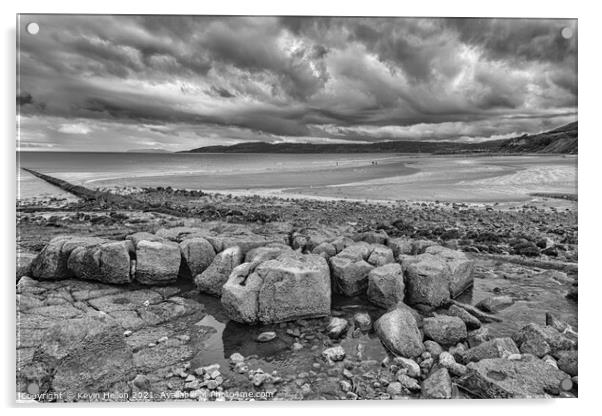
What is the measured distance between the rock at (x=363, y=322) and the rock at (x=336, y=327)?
6.0 inches

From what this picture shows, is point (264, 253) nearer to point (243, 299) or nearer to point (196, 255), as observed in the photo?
point (243, 299)

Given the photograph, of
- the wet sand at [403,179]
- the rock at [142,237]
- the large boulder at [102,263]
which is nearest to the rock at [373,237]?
the wet sand at [403,179]

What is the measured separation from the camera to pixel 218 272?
459cm

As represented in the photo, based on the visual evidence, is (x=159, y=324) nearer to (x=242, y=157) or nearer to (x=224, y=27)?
(x=242, y=157)

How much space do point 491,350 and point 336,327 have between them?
1.51 meters

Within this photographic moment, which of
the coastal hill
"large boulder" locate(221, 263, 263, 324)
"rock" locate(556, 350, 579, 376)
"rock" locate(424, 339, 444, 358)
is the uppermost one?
the coastal hill

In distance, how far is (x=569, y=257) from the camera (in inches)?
176

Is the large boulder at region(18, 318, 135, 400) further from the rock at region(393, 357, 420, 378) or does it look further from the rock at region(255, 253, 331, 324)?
the rock at region(393, 357, 420, 378)

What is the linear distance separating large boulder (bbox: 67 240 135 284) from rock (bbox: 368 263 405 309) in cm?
319

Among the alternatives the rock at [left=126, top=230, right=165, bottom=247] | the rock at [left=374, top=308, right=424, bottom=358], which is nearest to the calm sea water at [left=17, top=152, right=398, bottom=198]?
the rock at [left=126, top=230, right=165, bottom=247]

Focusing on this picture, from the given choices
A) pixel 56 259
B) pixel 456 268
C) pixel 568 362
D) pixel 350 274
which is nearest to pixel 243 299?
pixel 350 274

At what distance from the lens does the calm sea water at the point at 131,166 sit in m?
4.29

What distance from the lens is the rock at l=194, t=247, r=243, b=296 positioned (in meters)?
4.59

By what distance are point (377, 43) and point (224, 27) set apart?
1762mm
